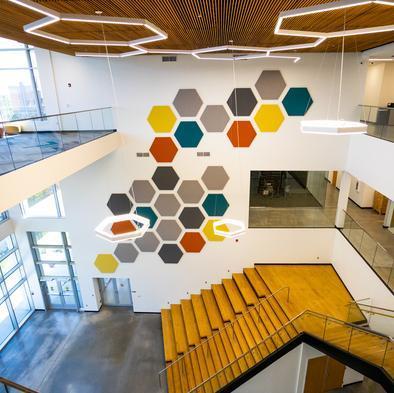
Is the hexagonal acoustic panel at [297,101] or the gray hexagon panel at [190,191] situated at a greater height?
the hexagonal acoustic panel at [297,101]

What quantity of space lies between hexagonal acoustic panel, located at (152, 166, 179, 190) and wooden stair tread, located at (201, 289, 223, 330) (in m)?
2.97

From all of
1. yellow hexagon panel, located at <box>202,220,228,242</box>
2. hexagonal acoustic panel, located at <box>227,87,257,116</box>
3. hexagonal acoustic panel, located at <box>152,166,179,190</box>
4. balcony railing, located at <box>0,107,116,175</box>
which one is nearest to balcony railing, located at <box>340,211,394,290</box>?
yellow hexagon panel, located at <box>202,220,228,242</box>

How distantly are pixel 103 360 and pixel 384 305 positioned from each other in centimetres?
603

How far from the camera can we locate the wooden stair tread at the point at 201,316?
6820 millimetres

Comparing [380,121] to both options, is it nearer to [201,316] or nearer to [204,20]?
[204,20]

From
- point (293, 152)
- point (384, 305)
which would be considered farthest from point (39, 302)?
point (384, 305)

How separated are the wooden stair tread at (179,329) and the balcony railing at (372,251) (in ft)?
14.2

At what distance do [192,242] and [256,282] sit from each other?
186 centimetres

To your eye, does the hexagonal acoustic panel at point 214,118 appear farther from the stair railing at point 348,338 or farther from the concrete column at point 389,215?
the concrete column at point 389,215

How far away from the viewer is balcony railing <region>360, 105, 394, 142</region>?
5.48 metres

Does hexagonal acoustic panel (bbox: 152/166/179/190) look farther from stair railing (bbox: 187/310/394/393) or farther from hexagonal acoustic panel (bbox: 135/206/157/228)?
stair railing (bbox: 187/310/394/393)

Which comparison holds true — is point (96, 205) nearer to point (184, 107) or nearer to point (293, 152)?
point (184, 107)

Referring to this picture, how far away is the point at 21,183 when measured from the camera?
4039mm

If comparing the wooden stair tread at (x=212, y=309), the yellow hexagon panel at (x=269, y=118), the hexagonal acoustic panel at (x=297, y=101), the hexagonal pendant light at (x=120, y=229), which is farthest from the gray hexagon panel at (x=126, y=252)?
the hexagonal acoustic panel at (x=297, y=101)
